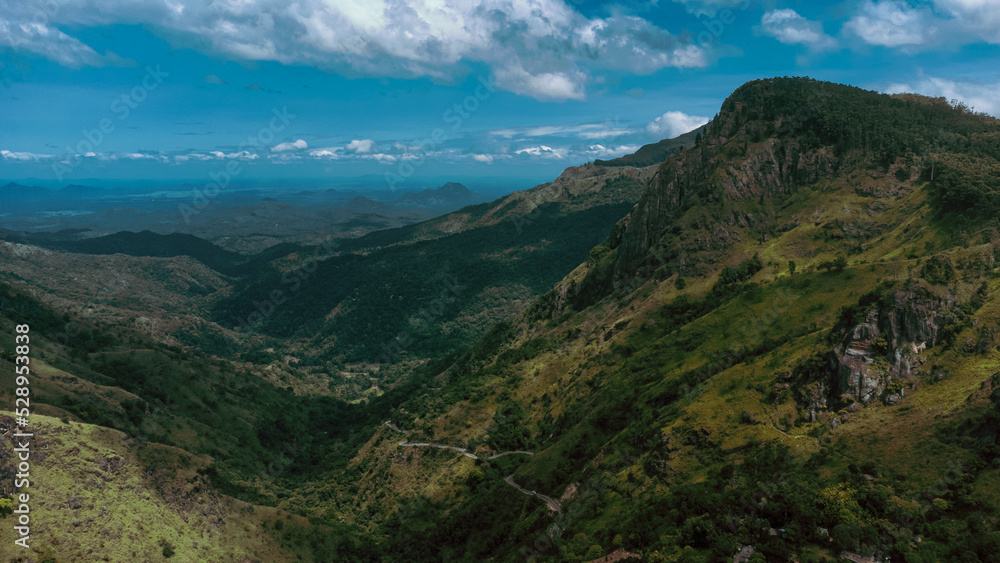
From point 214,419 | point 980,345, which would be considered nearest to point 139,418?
point 214,419

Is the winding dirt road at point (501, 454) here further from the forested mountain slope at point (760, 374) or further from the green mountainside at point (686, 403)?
the forested mountain slope at point (760, 374)

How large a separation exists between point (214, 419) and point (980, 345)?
5243 inches

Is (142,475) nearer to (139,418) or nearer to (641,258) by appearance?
(139,418)

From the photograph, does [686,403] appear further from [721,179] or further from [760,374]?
[721,179]

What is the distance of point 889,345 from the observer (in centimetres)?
5134

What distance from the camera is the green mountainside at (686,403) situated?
45.4m

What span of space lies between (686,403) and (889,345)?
22761 mm

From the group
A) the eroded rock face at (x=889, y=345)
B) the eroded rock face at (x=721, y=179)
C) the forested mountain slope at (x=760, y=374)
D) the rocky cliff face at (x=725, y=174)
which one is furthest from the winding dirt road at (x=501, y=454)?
the rocky cliff face at (x=725, y=174)

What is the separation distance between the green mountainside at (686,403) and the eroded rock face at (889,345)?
20 centimetres

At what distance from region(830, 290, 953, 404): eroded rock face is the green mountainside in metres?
0.20

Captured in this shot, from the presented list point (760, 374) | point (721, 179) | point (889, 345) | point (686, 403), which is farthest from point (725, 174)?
point (889, 345)

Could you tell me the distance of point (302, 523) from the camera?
83.1 metres

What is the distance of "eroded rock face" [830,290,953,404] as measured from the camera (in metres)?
50.5

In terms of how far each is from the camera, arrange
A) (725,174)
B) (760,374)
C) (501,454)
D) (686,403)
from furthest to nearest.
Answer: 1. (725,174)
2. (501,454)
3. (686,403)
4. (760,374)
